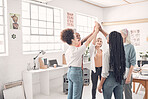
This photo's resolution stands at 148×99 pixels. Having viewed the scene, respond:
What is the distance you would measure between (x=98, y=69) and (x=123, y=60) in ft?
3.92

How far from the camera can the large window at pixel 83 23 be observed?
640cm

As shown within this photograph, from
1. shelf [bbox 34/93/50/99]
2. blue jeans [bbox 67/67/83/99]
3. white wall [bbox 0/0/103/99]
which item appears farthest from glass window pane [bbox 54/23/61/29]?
blue jeans [bbox 67/67/83/99]

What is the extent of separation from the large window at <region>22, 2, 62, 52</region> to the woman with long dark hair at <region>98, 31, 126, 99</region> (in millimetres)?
2883

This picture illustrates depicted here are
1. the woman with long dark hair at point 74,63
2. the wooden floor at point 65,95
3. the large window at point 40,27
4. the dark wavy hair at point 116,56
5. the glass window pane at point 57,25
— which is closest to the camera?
the dark wavy hair at point 116,56

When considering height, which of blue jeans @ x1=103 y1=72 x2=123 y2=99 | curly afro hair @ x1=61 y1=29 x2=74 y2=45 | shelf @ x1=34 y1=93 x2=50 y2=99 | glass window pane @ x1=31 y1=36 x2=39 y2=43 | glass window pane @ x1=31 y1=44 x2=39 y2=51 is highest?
glass window pane @ x1=31 y1=36 x2=39 y2=43

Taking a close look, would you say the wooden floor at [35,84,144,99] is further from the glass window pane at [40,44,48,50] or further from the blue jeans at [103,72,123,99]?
the blue jeans at [103,72,123,99]

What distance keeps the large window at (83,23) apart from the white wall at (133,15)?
906 mm

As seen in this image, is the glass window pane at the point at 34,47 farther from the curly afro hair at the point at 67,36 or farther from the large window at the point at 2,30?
the curly afro hair at the point at 67,36

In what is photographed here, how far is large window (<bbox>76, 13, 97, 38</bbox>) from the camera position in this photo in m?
6.40

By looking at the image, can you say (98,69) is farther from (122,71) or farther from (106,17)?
(106,17)

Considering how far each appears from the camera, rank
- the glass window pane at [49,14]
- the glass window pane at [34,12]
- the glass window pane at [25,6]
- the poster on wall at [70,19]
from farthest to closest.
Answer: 1. the poster on wall at [70,19]
2. the glass window pane at [49,14]
3. the glass window pane at [34,12]
4. the glass window pane at [25,6]

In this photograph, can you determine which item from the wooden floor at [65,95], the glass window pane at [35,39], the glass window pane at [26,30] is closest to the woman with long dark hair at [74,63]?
the wooden floor at [65,95]

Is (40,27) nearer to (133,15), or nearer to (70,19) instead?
(70,19)

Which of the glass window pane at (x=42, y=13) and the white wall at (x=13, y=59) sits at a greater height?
the glass window pane at (x=42, y=13)
